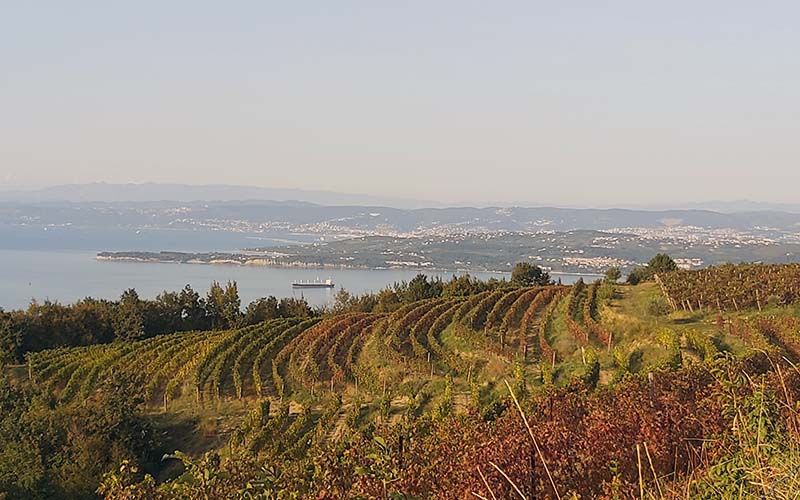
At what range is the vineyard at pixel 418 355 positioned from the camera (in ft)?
51.2

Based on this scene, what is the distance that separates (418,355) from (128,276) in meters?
82.9

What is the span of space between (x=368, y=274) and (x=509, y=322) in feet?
276

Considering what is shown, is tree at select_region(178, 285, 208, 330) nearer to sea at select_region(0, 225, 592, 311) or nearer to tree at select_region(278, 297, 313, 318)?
tree at select_region(278, 297, 313, 318)

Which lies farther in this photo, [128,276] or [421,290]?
[128,276]

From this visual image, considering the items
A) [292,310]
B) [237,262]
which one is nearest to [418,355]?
[292,310]

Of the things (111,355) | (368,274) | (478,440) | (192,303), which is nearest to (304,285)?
(368,274)

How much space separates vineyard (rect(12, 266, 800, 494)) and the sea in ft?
102

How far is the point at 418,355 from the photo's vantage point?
2017cm

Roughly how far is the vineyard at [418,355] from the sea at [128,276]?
31172mm

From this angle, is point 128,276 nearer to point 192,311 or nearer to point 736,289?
point 192,311

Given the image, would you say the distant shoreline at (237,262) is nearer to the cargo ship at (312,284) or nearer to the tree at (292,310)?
the cargo ship at (312,284)

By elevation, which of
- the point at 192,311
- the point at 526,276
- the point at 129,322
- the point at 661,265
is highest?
the point at 661,265

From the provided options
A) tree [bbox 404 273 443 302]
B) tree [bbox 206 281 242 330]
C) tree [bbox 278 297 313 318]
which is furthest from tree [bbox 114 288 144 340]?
tree [bbox 404 273 443 302]

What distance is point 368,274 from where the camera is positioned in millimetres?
107500
